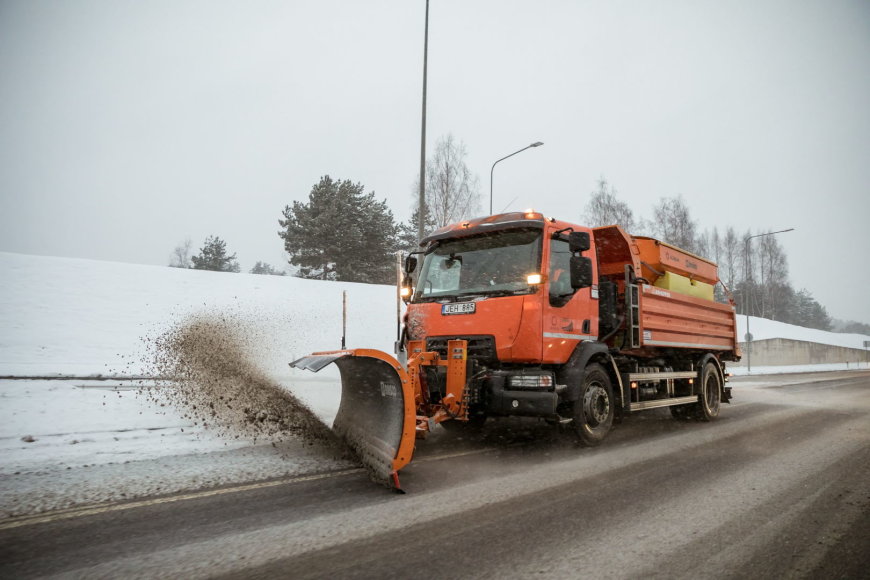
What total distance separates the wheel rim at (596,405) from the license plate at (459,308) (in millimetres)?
1750

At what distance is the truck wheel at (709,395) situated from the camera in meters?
8.84

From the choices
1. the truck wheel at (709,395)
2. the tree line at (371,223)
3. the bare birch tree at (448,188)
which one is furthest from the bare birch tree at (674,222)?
the truck wheel at (709,395)

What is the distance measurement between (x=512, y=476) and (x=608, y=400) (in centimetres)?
226

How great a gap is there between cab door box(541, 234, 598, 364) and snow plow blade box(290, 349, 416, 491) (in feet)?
6.27

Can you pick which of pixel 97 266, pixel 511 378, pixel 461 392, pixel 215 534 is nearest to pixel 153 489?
pixel 215 534

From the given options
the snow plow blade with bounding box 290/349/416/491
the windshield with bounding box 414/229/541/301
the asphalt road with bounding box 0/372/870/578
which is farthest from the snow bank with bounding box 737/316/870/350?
the snow plow blade with bounding box 290/349/416/491

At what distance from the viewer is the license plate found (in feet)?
19.5

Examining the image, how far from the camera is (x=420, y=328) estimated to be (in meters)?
6.38

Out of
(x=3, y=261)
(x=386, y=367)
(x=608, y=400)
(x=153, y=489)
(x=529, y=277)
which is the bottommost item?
(x=153, y=489)

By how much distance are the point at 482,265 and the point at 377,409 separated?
2261 mm

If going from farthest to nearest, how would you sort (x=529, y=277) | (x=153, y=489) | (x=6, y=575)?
(x=529, y=277)
(x=153, y=489)
(x=6, y=575)

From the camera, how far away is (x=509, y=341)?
5648mm

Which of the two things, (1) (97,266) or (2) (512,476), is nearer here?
(2) (512,476)

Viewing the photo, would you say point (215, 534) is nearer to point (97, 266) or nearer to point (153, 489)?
point (153, 489)
